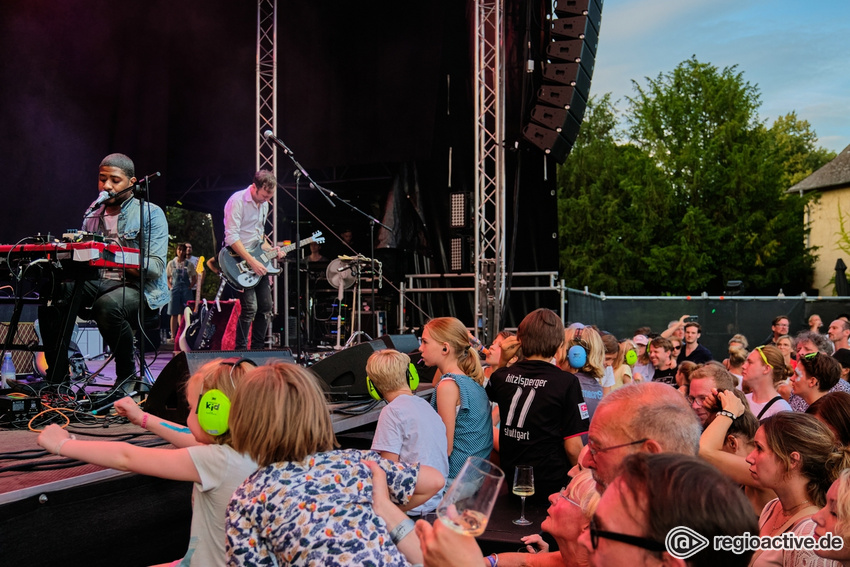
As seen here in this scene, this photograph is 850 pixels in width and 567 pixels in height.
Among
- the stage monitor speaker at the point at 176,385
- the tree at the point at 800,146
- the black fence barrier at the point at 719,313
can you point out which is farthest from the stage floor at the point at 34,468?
the tree at the point at 800,146

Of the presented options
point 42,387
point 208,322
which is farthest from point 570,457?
point 208,322

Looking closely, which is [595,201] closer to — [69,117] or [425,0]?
[425,0]

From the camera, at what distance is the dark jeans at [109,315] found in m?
4.29

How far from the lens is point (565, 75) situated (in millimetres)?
9047

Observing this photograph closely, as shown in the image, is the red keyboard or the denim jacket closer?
the red keyboard

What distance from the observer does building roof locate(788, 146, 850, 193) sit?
27.0 m

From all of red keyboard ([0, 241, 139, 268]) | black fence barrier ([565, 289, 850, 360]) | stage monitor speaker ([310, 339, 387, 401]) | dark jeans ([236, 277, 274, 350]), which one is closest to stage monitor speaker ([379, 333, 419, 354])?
stage monitor speaker ([310, 339, 387, 401])

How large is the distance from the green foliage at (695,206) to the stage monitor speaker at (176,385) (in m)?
24.4

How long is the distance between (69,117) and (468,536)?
29.2 ft

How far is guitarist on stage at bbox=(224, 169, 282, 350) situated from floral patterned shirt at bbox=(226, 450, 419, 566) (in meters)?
5.07

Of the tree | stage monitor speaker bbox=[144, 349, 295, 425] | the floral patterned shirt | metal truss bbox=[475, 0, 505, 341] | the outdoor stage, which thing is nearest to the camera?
the floral patterned shirt

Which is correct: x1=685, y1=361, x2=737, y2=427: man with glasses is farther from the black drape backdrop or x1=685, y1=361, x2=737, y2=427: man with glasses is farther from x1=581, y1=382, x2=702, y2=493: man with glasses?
the black drape backdrop

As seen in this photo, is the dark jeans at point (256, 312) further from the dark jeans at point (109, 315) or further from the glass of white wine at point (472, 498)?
the glass of white wine at point (472, 498)

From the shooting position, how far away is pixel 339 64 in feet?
34.8
